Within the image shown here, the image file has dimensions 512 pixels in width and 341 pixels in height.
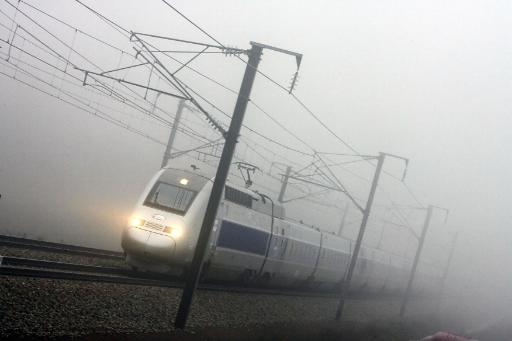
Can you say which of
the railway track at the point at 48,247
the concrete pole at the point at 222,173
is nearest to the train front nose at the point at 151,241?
the railway track at the point at 48,247

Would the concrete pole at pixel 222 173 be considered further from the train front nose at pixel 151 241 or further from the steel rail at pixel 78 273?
the train front nose at pixel 151 241

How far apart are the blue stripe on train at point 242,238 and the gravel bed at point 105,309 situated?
1.93m

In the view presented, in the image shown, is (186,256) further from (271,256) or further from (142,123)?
(142,123)

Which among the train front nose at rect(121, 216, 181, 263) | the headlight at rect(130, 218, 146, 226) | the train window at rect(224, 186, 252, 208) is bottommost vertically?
the train front nose at rect(121, 216, 181, 263)

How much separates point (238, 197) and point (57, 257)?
720cm

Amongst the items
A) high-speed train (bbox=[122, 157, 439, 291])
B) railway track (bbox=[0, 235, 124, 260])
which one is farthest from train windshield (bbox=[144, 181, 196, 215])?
railway track (bbox=[0, 235, 124, 260])

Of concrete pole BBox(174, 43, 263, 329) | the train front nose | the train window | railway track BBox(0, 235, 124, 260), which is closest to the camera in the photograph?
concrete pole BBox(174, 43, 263, 329)

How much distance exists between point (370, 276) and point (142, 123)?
32.9 meters

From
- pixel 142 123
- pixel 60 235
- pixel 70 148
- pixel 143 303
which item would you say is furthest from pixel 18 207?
pixel 142 123

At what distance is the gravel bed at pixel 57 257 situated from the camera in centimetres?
1574

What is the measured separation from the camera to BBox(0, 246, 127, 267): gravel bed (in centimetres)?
1574

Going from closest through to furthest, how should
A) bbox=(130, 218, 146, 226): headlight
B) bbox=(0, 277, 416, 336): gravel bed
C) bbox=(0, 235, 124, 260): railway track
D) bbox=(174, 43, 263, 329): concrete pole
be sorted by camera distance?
1. bbox=(0, 277, 416, 336): gravel bed
2. bbox=(174, 43, 263, 329): concrete pole
3. bbox=(0, 235, 124, 260): railway track
4. bbox=(130, 218, 146, 226): headlight

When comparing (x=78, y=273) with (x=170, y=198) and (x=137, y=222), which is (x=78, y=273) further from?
(x=170, y=198)

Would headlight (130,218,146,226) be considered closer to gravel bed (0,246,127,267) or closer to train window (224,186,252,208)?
gravel bed (0,246,127,267)
